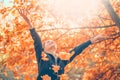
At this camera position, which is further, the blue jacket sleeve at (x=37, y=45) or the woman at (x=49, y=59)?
the blue jacket sleeve at (x=37, y=45)

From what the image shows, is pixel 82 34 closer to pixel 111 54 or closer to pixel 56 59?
pixel 111 54

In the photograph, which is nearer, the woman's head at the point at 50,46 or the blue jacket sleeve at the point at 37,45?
the woman's head at the point at 50,46

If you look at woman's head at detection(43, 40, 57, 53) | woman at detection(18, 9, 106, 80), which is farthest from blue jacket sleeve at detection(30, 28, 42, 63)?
woman's head at detection(43, 40, 57, 53)

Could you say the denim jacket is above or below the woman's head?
below

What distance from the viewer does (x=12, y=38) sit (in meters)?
5.94

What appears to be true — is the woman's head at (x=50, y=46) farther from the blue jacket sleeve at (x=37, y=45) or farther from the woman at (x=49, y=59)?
the blue jacket sleeve at (x=37, y=45)

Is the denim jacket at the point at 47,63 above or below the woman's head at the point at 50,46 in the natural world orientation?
below

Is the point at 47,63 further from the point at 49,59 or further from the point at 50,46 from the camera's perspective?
the point at 50,46

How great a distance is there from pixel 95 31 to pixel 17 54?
A: 2607mm

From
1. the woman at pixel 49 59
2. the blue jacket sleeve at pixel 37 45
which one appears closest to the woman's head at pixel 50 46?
the woman at pixel 49 59

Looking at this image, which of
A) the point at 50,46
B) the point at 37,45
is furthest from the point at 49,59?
the point at 37,45

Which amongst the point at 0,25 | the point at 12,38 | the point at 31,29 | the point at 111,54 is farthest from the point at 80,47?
the point at 111,54

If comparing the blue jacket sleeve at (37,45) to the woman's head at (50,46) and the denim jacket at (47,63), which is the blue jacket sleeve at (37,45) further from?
the woman's head at (50,46)

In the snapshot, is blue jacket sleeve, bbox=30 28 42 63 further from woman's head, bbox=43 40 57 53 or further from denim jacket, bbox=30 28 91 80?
woman's head, bbox=43 40 57 53
